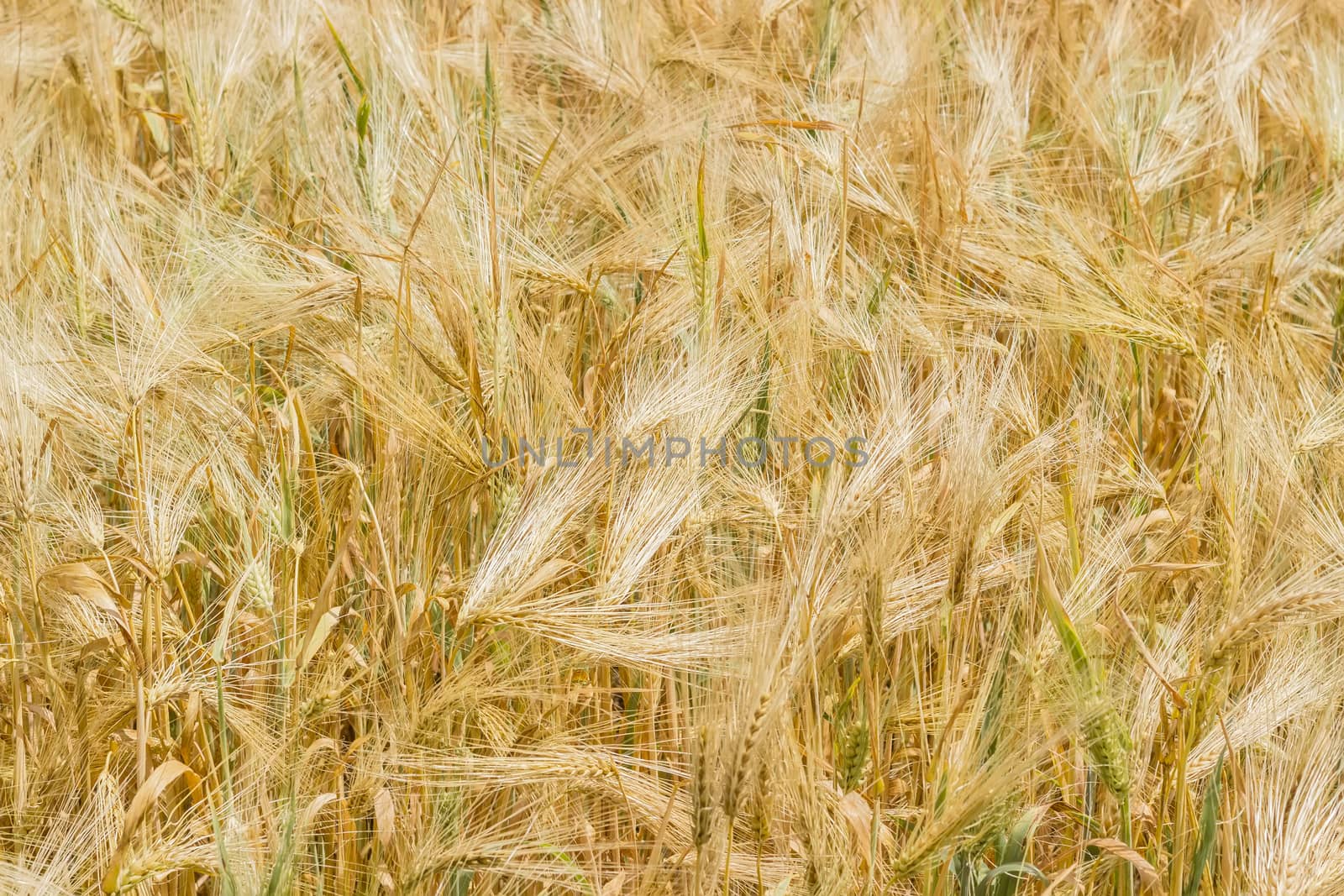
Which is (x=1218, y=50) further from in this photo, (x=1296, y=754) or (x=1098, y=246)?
(x=1296, y=754)

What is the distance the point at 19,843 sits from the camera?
1.12m

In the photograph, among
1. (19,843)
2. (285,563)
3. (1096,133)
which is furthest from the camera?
(1096,133)

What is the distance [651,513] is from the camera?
45.1 inches

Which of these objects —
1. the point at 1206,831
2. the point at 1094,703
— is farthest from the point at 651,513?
the point at 1206,831

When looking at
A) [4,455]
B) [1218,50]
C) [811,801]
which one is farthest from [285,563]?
[1218,50]

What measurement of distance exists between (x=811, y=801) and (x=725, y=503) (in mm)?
374

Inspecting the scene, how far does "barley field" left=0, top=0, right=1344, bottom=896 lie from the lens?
3.49 feet

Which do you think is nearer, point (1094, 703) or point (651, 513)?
point (1094, 703)

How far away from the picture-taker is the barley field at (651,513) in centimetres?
106

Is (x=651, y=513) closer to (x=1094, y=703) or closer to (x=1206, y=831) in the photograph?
(x=1094, y=703)

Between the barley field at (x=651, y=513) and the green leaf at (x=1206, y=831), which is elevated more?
the barley field at (x=651, y=513)

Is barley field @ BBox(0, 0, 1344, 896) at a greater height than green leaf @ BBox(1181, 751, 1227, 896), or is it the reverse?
barley field @ BBox(0, 0, 1344, 896)

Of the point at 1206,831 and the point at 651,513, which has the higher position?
the point at 651,513

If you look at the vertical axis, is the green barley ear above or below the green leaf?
above
